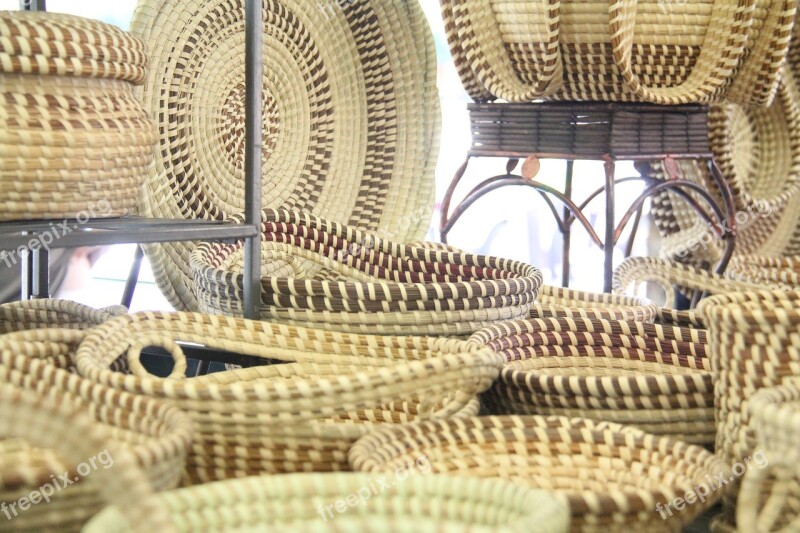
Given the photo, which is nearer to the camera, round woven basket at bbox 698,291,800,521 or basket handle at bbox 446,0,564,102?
round woven basket at bbox 698,291,800,521

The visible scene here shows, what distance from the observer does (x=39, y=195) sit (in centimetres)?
76

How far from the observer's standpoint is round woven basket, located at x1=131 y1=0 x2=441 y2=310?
4.27 feet

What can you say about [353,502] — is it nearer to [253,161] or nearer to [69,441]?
[69,441]

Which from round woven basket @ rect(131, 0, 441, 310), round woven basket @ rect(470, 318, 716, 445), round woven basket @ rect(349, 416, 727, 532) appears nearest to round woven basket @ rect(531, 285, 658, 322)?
round woven basket @ rect(470, 318, 716, 445)

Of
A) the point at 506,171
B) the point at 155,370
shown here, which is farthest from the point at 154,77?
the point at 506,171

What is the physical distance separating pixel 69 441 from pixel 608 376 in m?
0.62

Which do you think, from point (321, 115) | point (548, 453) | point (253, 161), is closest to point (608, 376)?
point (548, 453)

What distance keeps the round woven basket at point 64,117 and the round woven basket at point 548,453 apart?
34 cm

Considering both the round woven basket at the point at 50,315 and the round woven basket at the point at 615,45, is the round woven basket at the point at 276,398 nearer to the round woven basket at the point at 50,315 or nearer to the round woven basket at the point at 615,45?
the round woven basket at the point at 50,315

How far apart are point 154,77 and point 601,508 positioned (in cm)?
87

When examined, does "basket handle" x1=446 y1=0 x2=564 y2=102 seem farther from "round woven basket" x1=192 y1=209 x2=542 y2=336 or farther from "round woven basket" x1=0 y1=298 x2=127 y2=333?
"round woven basket" x1=0 y1=298 x2=127 y2=333

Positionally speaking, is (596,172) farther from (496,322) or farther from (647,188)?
(496,322)

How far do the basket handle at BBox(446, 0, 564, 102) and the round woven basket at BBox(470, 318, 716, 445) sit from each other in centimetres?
46

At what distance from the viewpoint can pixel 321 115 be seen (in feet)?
5.10
